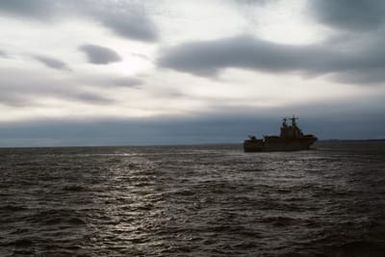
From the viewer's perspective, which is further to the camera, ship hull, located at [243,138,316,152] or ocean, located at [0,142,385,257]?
ship hull, located at [243,138,316,152]

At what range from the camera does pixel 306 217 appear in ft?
70.4

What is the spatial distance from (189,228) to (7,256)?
7.07 m

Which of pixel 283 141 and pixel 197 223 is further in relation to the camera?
pixel 283 141

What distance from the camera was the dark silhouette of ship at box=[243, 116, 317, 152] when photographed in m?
139

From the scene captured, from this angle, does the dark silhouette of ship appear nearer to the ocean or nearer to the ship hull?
the ship hull

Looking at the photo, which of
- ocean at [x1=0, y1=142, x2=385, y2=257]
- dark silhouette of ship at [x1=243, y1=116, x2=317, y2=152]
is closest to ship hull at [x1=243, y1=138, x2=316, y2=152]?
dark silhouette of ship at [x1=243, y1=116, x2=317, y2=152]

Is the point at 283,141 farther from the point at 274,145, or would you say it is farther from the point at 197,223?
the point at 197,223

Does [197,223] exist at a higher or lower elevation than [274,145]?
lower

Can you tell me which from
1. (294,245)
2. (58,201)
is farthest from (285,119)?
(294,245)

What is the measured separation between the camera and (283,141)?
457ft

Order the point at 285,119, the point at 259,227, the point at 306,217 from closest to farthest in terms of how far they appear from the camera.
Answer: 1. the point at 259,227
2. the point at 306,217
3. the point at 285,119

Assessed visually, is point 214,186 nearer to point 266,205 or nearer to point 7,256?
point 266,205

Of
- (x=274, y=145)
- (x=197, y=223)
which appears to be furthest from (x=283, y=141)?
(x=197, y=223)

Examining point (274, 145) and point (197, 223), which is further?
point (274, 145)
